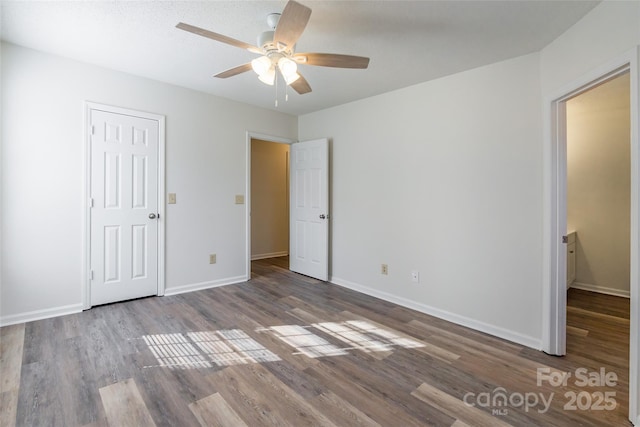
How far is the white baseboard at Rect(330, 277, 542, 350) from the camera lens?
2.41m

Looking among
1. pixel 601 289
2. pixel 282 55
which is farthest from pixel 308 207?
pixel 601 289

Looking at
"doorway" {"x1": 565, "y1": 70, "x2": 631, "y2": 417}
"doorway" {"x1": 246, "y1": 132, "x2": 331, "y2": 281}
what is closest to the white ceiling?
"doorway" {"x1": 246, "y1": 132, "x2": 331, "y2": 281}

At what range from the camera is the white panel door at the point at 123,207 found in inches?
118

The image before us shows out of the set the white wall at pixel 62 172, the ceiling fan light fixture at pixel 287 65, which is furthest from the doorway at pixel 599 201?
the white wall at pixel 62 172

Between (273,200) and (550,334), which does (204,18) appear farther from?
(273,200)

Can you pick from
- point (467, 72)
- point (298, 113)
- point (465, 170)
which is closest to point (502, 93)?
point (467, 72)

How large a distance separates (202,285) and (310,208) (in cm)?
178

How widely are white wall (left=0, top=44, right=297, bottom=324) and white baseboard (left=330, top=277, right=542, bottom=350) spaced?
2022 millimetres

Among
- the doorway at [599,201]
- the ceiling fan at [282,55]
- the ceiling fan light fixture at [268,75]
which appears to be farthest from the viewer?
the doorway at [599,201]

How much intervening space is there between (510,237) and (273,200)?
172 inches

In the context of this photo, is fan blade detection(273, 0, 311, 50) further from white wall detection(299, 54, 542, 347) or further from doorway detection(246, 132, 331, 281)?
doorway detection(246, 132, 331, 281)

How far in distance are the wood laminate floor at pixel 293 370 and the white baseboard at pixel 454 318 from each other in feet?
0.30

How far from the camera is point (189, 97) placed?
3.55 metres

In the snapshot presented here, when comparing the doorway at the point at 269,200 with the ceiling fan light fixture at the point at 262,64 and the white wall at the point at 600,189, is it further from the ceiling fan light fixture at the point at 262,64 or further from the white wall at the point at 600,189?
the white wall at the point at 600,189
